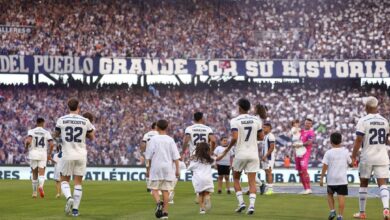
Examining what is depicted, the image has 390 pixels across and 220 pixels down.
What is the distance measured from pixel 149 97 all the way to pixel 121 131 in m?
4.18

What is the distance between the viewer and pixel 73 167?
16.7 metres

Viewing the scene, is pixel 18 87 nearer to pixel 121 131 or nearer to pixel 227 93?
pixel 121 131

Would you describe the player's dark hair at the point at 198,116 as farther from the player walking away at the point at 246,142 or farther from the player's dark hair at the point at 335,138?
the player's dark hair at the point at 335,138

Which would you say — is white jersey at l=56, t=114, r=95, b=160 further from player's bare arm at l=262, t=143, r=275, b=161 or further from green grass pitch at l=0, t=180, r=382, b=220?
player's bare arm at l=262, t=143, r=275, b=161

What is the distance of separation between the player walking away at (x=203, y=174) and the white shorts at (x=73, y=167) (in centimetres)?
250

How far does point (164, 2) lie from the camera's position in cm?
5388

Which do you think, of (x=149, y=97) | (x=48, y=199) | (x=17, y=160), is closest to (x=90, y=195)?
(x=48, y=199)

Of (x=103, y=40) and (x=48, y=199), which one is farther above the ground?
(x=103, y=40)

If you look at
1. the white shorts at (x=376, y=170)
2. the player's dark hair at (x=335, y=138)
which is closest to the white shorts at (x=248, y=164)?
the player's dark hair at (x=335, y=138)

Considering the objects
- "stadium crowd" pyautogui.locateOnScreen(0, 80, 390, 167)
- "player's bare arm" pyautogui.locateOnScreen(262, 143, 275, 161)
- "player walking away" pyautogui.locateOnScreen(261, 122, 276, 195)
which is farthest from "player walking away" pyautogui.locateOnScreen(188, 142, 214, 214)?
"stadium crowd" pyautogui.locateOnScreen(0, 80, 390, 167)

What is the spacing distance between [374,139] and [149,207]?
6025mm

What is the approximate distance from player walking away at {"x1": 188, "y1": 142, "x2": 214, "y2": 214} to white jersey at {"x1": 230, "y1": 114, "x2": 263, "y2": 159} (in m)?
0.69

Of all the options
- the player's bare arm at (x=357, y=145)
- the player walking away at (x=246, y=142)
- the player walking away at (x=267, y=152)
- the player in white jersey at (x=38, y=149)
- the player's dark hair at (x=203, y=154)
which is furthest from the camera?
the player walking away at (x=267, y=152)

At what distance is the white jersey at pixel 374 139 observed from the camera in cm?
1575
